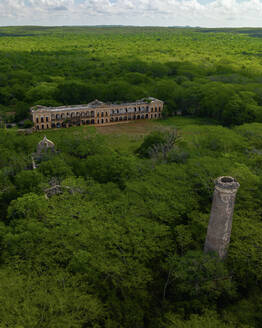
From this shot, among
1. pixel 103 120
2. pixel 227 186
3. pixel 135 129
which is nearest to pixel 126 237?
pixel 227 186

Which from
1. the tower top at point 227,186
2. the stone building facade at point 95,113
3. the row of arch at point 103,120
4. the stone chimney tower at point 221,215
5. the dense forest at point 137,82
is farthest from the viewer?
the dense forest at point 137,82

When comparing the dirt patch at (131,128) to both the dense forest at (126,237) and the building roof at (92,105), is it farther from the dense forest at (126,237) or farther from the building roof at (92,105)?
the dense forest at (126,237)

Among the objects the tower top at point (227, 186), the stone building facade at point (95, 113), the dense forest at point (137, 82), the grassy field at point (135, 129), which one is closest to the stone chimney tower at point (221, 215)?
the tower top at point (227, 186)

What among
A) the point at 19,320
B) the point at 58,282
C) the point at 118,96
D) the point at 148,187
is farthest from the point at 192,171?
the point at 118,96

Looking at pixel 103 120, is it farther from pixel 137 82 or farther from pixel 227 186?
pixel 227 186

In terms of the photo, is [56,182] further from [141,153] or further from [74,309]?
[141,153]

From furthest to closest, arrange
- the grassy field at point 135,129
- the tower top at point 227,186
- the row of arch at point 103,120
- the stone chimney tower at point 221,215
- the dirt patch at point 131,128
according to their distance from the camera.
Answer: the row of arch at point 103,120
the dirt patch at point 131,128
the grassy field at point 135,129
the stone chimney tower at point 221,215
the tower top at point 227,186
